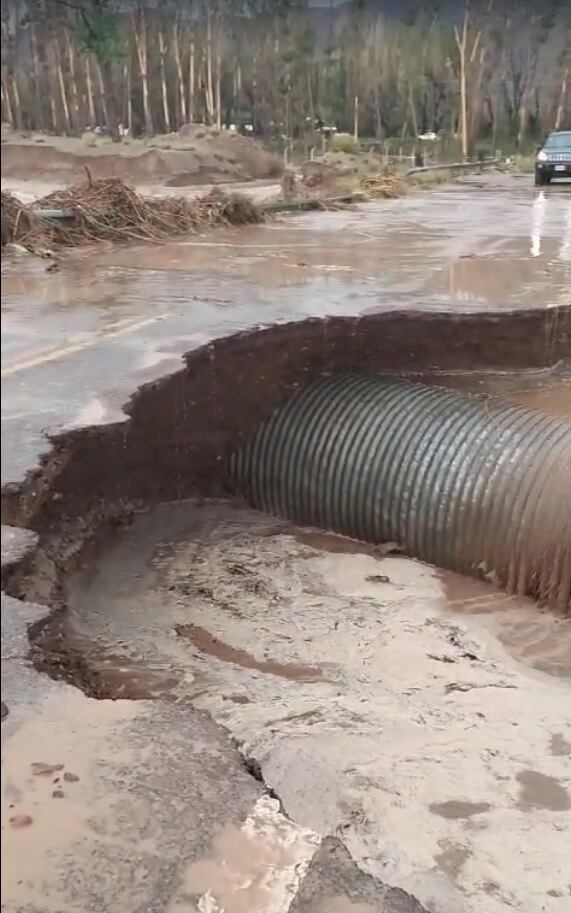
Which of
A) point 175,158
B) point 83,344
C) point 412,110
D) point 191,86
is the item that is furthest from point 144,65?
point 412,110

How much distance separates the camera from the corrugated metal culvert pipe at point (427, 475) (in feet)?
16.1

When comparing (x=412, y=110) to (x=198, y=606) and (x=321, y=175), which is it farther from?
(x=198, y=606)

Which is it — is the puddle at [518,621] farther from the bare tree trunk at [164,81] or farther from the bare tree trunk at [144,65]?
the bare tree trunk at [164,81]

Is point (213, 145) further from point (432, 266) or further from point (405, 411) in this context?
point (405, 411)

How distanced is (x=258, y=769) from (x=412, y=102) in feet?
72.5

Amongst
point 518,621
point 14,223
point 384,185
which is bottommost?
point 518,621

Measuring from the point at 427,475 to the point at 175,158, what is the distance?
19.1 m

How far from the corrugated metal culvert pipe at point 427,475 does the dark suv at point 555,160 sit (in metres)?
17.1

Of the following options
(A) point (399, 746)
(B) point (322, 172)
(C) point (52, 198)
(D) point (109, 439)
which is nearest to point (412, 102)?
(B) point (322, 172)

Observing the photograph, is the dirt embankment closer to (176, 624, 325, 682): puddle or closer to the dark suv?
the dark suv

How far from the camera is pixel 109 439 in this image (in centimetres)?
463

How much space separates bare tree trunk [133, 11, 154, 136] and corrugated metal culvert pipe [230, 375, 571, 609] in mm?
4824

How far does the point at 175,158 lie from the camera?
74.2ft

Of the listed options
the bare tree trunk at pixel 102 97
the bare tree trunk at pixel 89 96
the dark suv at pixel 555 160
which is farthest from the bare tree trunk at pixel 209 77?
the dark suv at pixel 555 160
